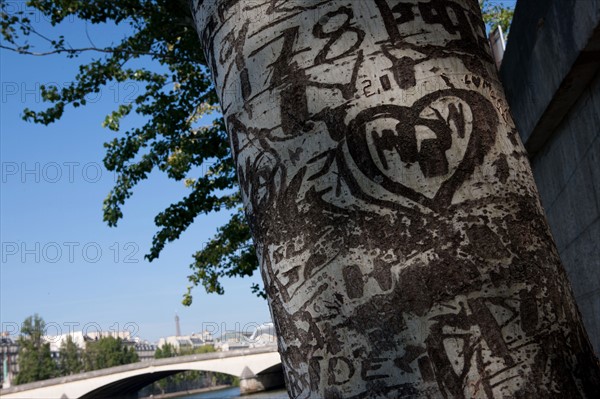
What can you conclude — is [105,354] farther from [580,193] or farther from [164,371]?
[580,193]

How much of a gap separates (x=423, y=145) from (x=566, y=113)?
3.31 meters

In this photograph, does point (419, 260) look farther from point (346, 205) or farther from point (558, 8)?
point (558, 8)

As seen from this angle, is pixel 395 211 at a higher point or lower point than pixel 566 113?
lower

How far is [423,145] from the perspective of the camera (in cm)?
106

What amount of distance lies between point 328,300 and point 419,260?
14 centimetres

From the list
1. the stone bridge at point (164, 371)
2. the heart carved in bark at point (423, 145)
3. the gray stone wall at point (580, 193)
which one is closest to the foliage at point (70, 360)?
the stone bridge at point (164, 371)

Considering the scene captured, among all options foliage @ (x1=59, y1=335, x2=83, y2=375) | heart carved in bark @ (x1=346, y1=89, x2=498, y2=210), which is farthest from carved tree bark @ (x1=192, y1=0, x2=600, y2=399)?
foliage @ (x1=59, y1=335, x2=83, y2=375)

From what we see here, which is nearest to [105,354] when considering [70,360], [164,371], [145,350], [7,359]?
[70,360]

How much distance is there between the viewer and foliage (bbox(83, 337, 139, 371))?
88.4 m

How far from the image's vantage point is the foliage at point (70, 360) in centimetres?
8594

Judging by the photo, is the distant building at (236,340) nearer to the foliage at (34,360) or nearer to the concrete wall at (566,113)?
the concrete wall at (566,113)

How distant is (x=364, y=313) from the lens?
1.00 m

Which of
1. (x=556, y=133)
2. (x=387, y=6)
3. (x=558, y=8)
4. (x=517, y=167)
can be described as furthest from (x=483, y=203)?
(x=556, y=133)

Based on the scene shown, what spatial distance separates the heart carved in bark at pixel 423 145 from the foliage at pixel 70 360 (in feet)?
296
